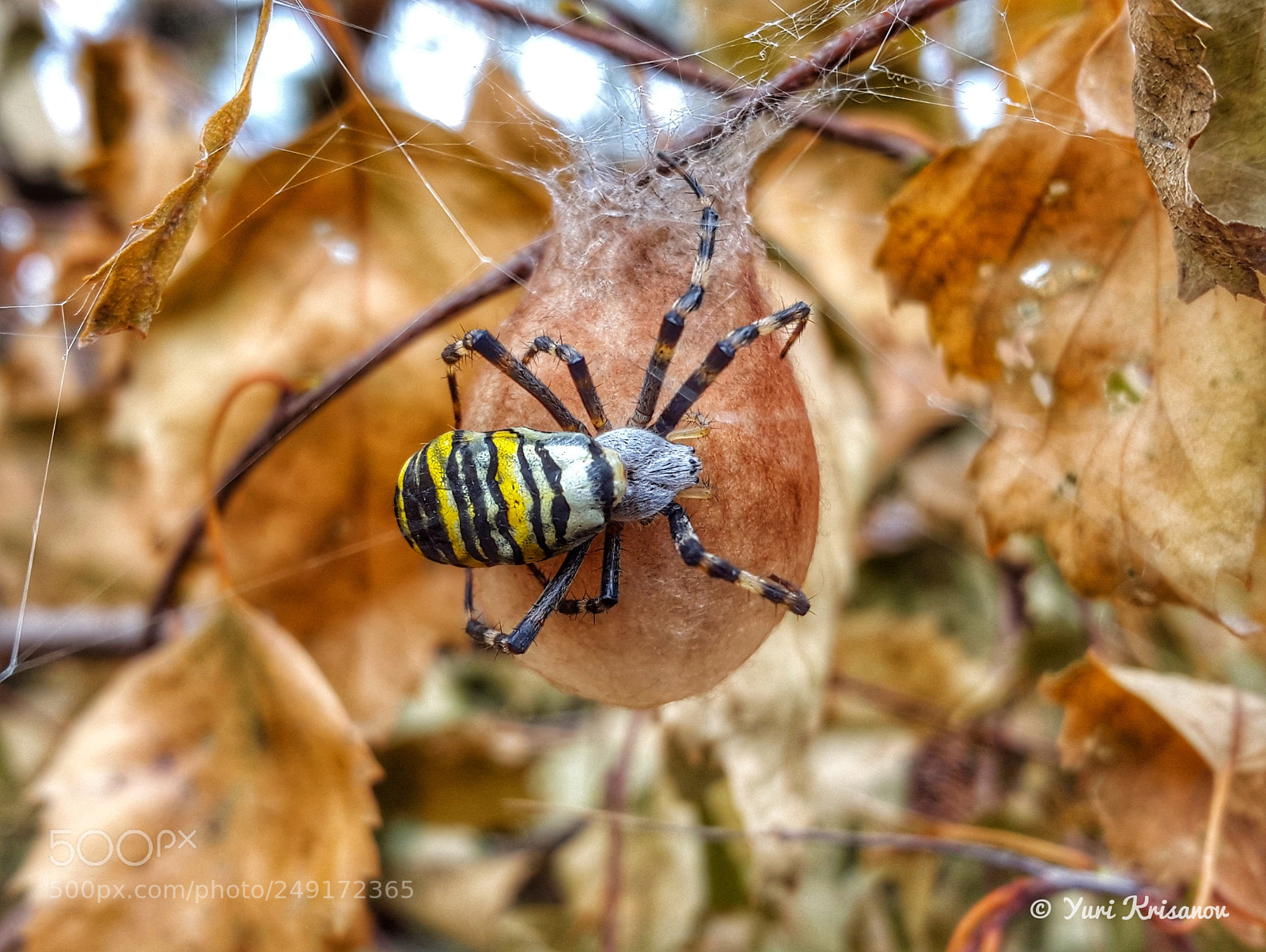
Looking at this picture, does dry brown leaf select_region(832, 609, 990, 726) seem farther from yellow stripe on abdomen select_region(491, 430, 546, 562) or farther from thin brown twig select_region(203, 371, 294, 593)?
thin brown twig select_region(203, 371, 294, 593)

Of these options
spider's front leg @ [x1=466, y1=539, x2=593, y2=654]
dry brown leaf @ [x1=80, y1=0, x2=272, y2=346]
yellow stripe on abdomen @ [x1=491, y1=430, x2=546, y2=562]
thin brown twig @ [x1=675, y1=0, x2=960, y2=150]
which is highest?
thin brown twig @ [x1=675, y1=0, x2=960, y2=150]

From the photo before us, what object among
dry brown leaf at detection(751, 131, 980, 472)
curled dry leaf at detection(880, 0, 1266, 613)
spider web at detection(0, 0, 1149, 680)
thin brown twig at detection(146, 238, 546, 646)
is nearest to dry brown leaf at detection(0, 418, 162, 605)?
spider web at detection(0, 0, 1149, 680)

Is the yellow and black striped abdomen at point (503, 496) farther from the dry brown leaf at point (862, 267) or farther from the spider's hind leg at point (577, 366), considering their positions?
the dry brown leaf at point (862, 267)

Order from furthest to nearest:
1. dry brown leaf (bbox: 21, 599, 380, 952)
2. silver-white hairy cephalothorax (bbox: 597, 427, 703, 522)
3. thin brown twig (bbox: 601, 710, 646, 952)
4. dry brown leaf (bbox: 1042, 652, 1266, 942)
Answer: thin brown twig (bbox: 601, 710, 646, 952) < dry brown leaf (bbox: 21, 599, 380, 952) < dry brown leaf (bbox: 1042, 652, 1266, 942) < silver-white hairy cephalothorax (bbox: 597, 427, 703, 522)

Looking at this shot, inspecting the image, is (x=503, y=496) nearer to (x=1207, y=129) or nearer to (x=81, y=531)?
(x=1207, y=129)

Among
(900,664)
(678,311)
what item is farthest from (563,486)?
(900,664)
